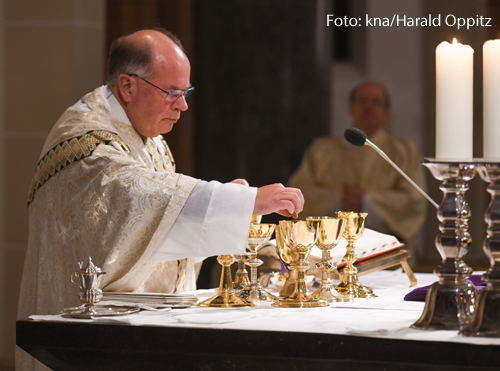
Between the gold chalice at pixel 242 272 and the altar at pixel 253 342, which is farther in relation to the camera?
the gold chalice at pixel 242 272

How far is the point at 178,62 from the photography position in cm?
260

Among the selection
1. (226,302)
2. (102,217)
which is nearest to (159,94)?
(102,217)

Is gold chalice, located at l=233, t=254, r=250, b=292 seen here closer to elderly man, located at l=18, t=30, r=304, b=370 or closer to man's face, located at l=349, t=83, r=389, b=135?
elderly man, located at l=18, t=30, r=304, b=370

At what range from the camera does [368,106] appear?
225 inches

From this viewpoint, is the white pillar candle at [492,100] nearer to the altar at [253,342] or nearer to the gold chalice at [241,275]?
the altar at [253,342]

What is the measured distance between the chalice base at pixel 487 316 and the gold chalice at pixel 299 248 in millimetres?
495

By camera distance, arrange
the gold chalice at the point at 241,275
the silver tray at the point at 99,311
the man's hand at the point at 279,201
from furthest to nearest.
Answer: the gold chalice at the point at 241,275 < the man's hand at the point at 279,201 < the silver tray at the point at 99,311

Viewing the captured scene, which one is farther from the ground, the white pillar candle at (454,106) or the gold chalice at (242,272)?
the white pillar candle at (454,106)

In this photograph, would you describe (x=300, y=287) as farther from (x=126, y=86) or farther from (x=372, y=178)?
(x=372, y=178)

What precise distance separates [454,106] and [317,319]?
546 millimetres

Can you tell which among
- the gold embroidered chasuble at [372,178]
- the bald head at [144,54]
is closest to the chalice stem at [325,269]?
the bald head at [144,54]

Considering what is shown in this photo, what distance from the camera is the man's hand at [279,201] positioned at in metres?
1.92

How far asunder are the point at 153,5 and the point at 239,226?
4.30 meters

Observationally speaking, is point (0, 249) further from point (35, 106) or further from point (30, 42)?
point (30, 42)
